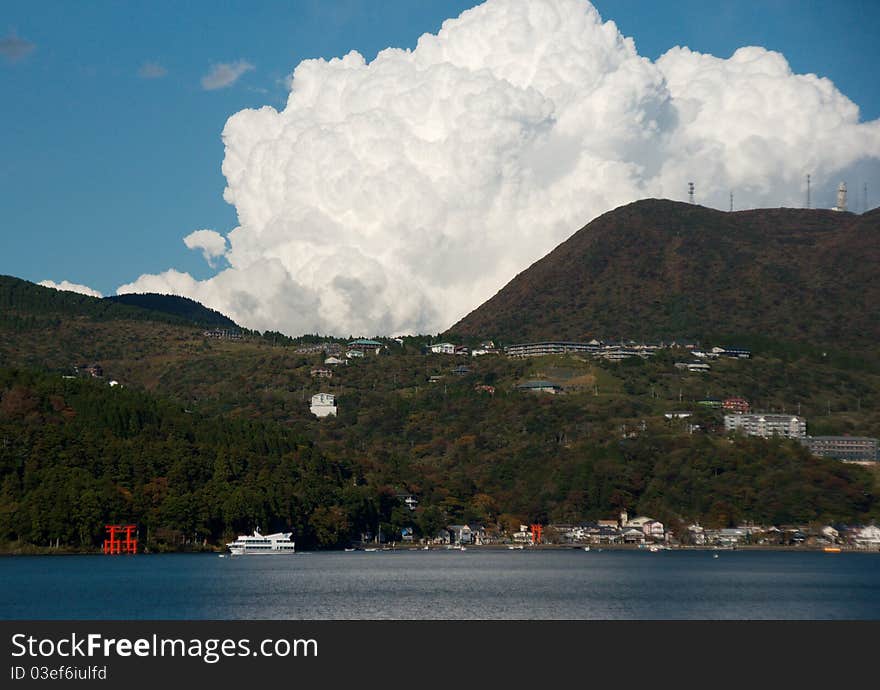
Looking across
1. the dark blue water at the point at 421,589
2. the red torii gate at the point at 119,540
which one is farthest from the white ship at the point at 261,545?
the red torii gate at the point at 119,540

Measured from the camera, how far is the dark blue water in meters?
100

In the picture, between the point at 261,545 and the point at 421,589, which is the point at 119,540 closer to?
the point at 261,545

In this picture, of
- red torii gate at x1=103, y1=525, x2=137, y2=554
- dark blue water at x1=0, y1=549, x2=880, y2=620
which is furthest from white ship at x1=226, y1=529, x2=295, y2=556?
red torii gate at x1=103, y1=525, x2=137, y2=554

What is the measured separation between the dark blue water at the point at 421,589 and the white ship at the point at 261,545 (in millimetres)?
2890

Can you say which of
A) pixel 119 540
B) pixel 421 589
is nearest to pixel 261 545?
pixel 119 540

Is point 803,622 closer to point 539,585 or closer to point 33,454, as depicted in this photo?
point 539,585

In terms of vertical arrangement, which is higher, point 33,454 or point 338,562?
point 33,454

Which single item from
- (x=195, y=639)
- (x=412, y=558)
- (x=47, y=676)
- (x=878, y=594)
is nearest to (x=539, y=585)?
(x=878, y=594)

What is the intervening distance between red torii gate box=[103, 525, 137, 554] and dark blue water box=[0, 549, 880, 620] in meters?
4.01

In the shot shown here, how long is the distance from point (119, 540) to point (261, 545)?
19134mm

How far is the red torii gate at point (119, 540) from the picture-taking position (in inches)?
6417

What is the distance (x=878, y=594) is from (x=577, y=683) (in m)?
73.5

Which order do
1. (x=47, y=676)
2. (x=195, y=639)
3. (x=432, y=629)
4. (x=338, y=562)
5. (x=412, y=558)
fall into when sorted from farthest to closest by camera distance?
(x=412, y=558)
(x=338, y=562)
(x=432, y=629)
(x=195, y=639)
(x=47, y=676)

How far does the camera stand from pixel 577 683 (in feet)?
204
